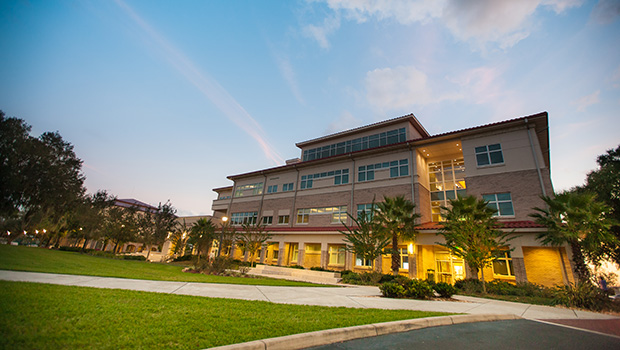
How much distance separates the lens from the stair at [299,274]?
22141mm

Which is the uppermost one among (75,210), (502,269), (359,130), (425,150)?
(359,130)

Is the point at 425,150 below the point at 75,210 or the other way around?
the other way around

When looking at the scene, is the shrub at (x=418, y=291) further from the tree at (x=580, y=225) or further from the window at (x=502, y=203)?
the window at (x=502, y=203)

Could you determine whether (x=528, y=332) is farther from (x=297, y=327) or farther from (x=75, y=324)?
(x=75, y=324)

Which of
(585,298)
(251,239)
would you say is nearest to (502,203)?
(585,298)

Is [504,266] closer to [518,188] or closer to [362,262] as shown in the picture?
[518,188]

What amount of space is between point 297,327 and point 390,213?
17566 millimetres

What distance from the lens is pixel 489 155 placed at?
2350 centimetres

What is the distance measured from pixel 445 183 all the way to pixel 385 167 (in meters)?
6.44

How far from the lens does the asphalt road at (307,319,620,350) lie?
5.01 metres

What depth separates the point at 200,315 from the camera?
570 cm

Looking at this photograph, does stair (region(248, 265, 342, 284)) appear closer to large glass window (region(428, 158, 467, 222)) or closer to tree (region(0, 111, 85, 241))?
large glass window (region(428, 158, 467, 222))

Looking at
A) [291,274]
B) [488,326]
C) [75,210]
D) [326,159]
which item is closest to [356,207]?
[326,159]

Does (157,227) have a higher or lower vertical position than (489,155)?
lower
